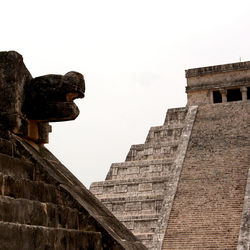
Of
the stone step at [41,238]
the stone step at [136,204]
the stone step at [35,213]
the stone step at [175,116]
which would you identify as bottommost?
the stone step at [41,238]

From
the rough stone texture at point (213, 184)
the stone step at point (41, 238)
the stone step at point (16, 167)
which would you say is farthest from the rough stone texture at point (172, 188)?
the stone step at point (41, 238)

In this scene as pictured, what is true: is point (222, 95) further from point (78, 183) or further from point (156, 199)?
point (78, 183)

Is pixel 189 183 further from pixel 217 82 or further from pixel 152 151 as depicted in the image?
pixel 217 82

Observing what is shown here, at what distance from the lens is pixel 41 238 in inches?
125

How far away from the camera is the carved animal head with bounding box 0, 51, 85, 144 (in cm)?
438

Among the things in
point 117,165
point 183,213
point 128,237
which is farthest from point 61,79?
point 117,165

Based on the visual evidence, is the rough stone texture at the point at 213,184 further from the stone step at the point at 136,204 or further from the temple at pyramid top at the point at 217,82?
the temple at pyramid top at the point at 217,82

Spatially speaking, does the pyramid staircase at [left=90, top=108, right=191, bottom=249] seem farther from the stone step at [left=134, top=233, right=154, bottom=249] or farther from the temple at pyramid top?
the temple at pyramid top

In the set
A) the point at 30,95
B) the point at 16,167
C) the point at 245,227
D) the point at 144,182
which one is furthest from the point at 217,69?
the point at 16,167

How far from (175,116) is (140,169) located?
195 inches

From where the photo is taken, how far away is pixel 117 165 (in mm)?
18266

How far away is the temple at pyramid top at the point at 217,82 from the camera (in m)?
23.5

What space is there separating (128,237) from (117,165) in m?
13.4

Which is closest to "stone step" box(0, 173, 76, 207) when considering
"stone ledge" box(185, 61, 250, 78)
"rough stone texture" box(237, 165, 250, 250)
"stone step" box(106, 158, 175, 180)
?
"rough stone texture" box(237, 165, 250, 250)
